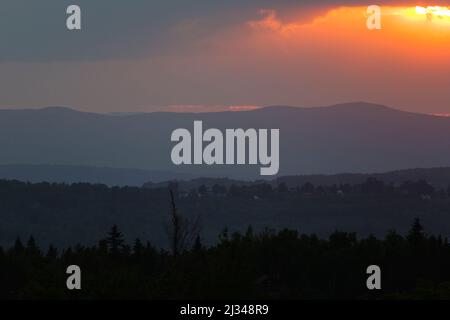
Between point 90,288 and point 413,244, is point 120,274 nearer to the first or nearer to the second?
point 90,288

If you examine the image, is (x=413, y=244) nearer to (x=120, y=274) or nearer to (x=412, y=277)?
(x=412, y=277)

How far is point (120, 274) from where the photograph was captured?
65.2 meters

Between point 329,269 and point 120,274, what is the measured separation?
19468 mm
